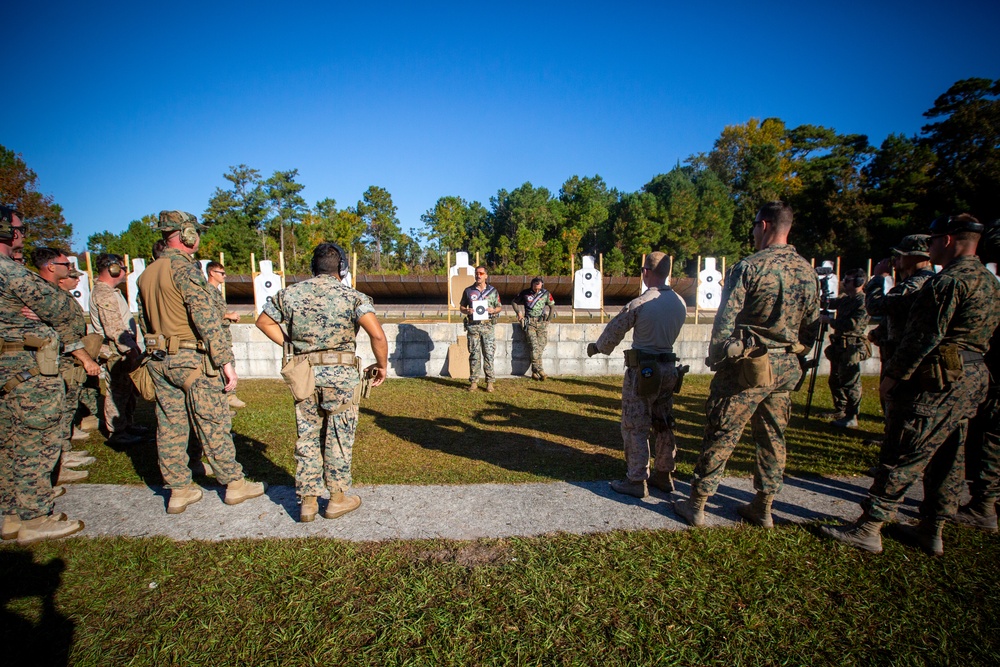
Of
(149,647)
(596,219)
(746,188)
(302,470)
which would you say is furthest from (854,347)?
(746,188)

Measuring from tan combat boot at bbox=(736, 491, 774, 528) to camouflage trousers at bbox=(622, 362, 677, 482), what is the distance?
70 cm

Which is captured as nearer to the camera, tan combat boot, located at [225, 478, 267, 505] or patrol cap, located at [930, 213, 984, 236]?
patrol cap, located at [930, 213, 984, 236]

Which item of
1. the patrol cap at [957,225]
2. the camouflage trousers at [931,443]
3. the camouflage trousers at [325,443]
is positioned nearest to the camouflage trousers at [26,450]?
the camouflage trousers at [325,443]

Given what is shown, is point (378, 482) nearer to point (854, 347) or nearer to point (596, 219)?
point (854, 347)

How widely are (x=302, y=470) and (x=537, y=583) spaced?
1.89 m

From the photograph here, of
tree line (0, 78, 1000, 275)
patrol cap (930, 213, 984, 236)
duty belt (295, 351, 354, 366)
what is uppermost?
tree line (0, 78, 1000, 275)

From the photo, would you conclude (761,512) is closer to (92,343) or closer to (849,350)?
(849,350)

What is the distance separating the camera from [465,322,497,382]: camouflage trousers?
8.43 m

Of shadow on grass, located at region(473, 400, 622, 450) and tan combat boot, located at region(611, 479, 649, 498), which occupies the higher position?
tan combat boot, located at region(611, 479, 649, 498)

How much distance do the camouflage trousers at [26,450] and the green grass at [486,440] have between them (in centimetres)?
108

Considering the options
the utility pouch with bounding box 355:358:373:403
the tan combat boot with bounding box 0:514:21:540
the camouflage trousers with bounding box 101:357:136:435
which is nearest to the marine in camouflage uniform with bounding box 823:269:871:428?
the utility pouch with bounding box 355:358:373:403

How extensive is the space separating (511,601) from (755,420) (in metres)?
2.08

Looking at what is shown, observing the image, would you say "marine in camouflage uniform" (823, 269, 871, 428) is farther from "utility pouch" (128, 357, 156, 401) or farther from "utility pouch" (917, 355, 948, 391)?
"utility pouch" (128, 357, 156, 401)

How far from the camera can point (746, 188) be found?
5019cm
